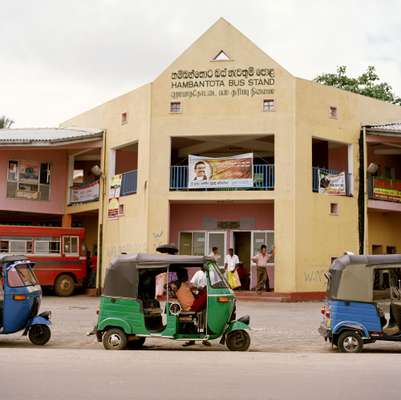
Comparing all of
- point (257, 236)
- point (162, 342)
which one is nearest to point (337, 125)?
point (257, 236)

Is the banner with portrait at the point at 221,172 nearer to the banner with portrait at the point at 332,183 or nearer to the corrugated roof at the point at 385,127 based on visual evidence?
the banner with portrait at the point at 332,183

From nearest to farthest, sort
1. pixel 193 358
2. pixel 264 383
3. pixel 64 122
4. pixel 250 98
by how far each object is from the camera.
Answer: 1. pixel 264 383
2. pixel 193 358
3. pixel 250 98
4. pixel 64 122

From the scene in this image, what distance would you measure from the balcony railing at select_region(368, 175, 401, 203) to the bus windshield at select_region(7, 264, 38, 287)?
47.9ft

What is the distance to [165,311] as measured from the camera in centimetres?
1099

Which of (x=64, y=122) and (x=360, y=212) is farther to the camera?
(x=64, y=122)

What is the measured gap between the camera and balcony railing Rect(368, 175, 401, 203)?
923 inches

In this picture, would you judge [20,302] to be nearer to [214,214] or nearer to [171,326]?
[171,326]

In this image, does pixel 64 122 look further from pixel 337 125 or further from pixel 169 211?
pixel 337 125

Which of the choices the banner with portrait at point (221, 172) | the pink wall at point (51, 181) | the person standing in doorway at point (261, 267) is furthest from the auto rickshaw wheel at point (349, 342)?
the pink wall at point (51, 181)

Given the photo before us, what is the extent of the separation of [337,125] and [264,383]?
54.8 ft

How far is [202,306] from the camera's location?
1094cm

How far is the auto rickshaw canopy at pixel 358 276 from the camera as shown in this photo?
11.0 m

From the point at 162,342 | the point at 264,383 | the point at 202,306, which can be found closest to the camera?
the point at 264,383

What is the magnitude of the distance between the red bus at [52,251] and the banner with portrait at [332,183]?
8.84m
